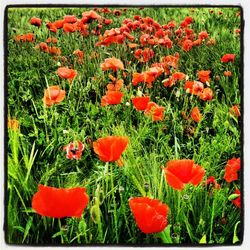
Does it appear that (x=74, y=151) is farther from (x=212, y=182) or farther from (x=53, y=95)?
(x=212, y=182)

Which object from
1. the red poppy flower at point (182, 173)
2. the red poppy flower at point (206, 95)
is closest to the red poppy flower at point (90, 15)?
the red poppy flower at point (206, 95)

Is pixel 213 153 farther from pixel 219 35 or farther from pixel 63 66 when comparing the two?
pixel 63 66

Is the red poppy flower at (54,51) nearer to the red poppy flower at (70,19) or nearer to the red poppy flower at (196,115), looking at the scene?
the red poppy flower at (70,19)

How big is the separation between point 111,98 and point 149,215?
1.19ft

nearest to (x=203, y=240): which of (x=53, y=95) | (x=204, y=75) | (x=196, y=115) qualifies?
(x=196, y=115)

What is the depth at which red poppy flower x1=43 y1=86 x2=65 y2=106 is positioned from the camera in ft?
7.07

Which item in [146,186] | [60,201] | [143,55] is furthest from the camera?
[143,55]

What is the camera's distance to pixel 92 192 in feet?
6.89

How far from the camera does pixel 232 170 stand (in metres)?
2.12

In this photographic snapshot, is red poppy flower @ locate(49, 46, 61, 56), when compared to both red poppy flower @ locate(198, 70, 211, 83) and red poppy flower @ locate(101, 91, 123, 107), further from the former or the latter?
red poppy flower @ locate(198, 70, 211, 83)

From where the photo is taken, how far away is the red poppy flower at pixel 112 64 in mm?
2170

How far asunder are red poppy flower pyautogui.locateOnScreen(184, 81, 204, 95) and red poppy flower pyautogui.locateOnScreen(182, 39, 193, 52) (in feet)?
0.34

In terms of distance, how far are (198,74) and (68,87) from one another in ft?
1.25

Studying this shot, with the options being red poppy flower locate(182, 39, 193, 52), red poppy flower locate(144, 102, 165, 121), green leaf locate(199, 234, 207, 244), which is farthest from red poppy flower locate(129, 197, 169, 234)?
red poppy flower locate(182, 39, 193, 52)
